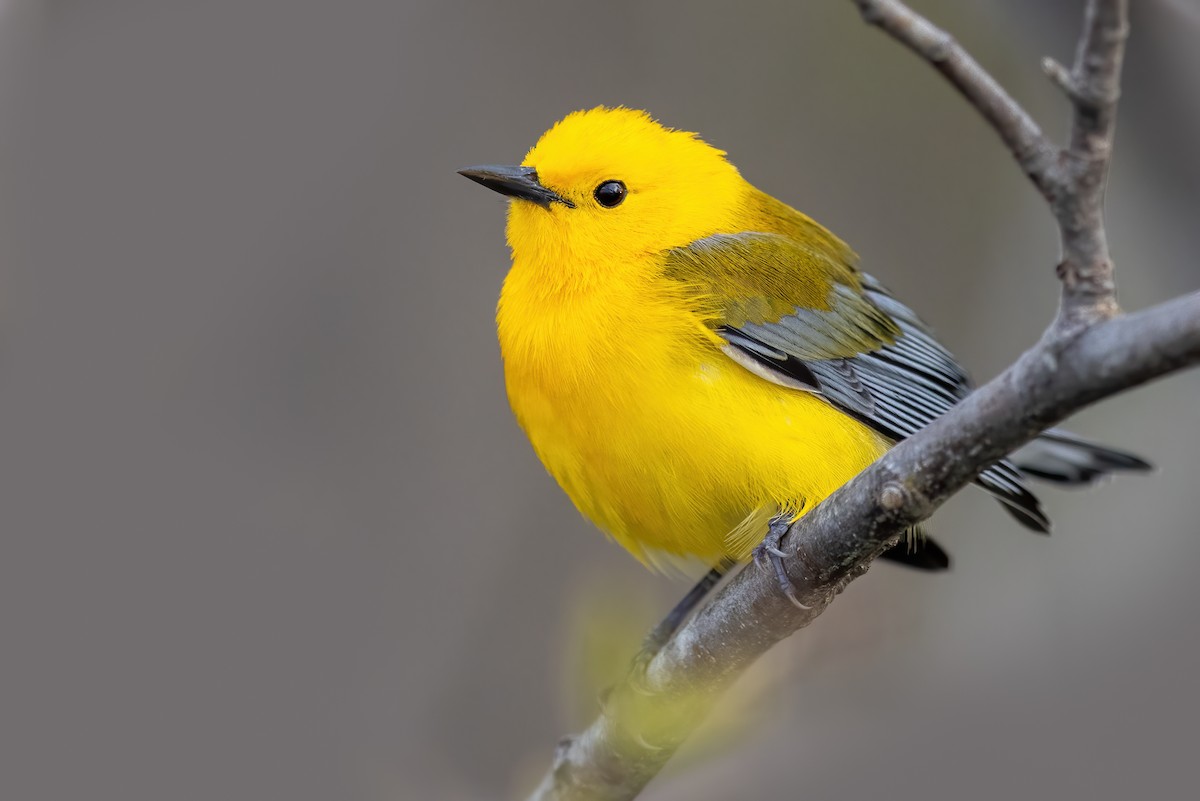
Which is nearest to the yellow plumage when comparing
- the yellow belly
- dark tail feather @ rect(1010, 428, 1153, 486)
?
the yellow belly

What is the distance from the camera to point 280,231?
683 cm

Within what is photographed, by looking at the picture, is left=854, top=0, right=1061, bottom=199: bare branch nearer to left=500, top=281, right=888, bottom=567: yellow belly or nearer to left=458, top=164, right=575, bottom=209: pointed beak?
left=500, top=281, right=888, bottom=567: yellow belly

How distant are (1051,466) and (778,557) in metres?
2.22

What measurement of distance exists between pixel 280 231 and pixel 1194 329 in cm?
550

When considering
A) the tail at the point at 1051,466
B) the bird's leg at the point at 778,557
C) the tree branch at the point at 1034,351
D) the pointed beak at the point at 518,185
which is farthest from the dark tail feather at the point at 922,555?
the pointed beak at the point at 518,185

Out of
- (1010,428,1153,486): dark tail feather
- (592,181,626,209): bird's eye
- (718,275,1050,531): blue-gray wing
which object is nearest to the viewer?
(718,275,1050,531): blue-gray wing

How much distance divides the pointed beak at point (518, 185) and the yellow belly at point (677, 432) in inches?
21.6

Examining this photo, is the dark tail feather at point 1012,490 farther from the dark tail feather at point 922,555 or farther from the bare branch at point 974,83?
the bare branch at point 974,83

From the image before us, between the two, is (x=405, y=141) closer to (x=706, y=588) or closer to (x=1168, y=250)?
(x=706, y=588)

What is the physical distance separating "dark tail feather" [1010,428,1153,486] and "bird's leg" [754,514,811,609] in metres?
1.71

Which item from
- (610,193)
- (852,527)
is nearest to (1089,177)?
(852,527)

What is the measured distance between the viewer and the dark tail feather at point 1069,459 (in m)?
4.95

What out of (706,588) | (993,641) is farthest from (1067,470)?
(706,588)

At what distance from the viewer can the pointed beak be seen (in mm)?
4696
